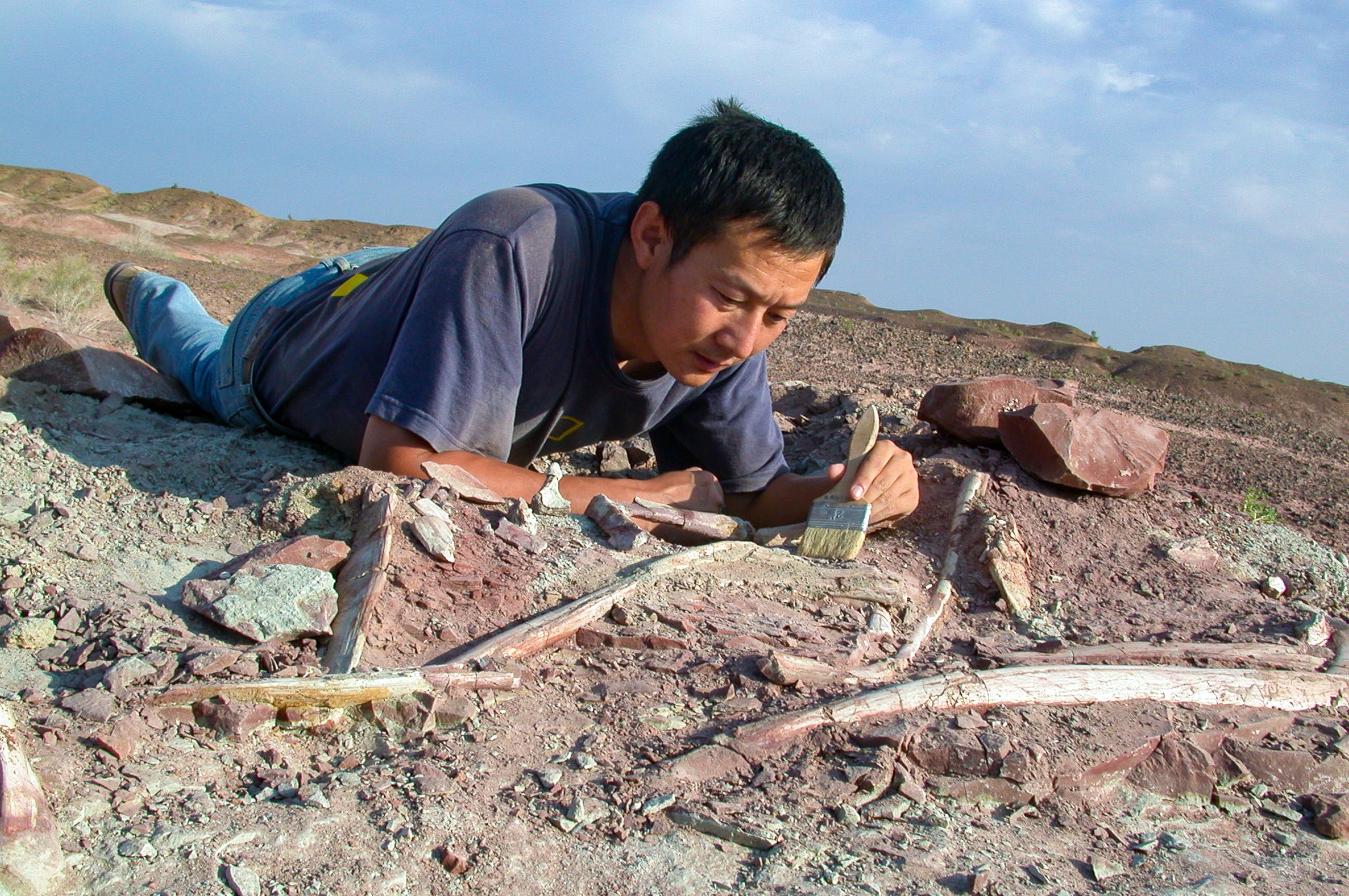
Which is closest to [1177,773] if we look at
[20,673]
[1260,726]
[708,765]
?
[1260,726]

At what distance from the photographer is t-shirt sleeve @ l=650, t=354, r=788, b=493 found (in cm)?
308

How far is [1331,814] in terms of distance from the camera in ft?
5.77

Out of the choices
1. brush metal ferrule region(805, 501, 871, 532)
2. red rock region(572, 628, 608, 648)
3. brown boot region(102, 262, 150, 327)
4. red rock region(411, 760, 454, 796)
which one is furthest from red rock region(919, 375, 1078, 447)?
brown boot region(102, 262, 150, 327)

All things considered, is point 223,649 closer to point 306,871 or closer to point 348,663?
point 348,663

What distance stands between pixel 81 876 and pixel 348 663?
56 centimetres

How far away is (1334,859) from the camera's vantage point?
5.46ft

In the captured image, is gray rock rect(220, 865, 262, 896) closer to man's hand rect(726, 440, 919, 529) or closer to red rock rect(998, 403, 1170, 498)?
man's hand rect(726, 440, 919, 529)

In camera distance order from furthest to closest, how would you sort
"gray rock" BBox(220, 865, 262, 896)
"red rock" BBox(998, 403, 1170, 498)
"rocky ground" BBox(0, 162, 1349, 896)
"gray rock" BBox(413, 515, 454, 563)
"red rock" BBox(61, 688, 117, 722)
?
"red rock" BBox(998, 403, 1170, 498) → "gray rock" BBox(413, 515, 454, 563) → "red rock" BBox(61, 688, 117, 722) → "rocky ground" BBox(0, 162, 1349, 896) → "gray rock" BBox(220, 865, 262, 896)

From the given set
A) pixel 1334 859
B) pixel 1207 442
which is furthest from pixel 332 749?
pixel 1207 442

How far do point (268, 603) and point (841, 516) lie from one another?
4.59 feet

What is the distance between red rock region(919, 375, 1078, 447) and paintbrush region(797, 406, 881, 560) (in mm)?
738

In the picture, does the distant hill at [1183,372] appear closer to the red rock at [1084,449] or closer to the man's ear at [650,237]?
the red rock at [1084,449]

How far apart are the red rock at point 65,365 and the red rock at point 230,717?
1.96 m

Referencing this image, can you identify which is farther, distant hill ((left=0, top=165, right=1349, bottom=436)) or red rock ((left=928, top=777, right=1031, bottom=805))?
distant hill ((left=0, top=165, right=1349, bottom=436))
